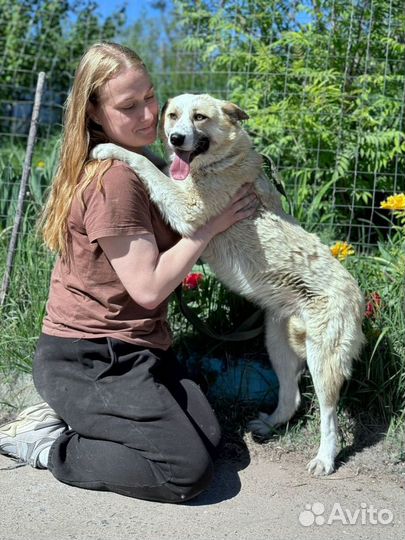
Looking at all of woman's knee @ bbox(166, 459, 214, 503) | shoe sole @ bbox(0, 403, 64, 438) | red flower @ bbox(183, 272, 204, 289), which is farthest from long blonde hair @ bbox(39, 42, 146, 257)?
woman's knee @ bbox(166, 459, 214, 503)

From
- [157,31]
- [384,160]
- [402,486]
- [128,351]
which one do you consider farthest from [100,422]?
[157,31]

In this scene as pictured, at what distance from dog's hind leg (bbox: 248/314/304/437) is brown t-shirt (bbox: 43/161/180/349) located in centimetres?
67

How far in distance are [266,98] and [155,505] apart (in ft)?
10.8

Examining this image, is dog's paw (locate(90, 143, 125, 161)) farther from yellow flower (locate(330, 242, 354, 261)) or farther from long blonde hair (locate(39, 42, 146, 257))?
yellow flower (locate(330, 242, 354, 261))

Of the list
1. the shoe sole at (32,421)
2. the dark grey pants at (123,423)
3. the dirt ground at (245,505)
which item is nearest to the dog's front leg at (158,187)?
the dark grey pants at (123,423)

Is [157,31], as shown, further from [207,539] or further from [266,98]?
[207,539]

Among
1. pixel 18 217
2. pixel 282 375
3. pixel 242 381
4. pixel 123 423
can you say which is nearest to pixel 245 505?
pixel 123 423

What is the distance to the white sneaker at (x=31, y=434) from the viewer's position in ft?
9.82

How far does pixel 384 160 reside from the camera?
4711 mm

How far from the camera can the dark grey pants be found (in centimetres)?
273

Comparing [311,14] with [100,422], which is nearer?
[100,422]

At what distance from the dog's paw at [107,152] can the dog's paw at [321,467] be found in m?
1.58

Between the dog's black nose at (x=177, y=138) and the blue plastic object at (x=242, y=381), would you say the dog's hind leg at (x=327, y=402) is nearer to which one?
the blue plastic object at (x=242, y=381)

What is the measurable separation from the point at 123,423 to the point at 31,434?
1.56ft
